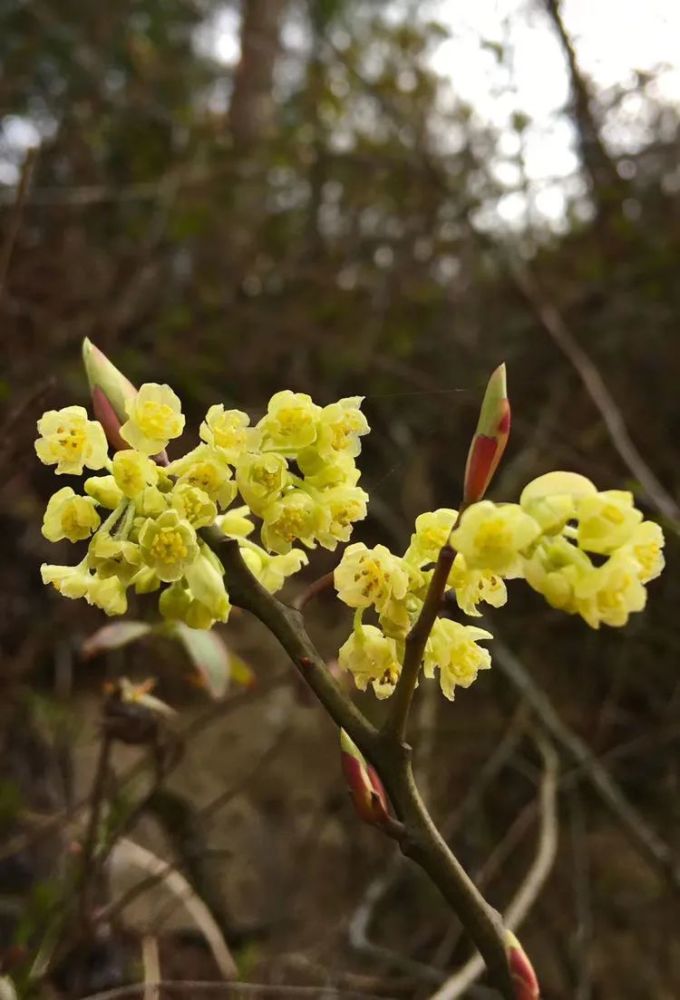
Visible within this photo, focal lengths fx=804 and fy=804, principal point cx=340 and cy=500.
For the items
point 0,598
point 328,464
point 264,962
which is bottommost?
point 264,962

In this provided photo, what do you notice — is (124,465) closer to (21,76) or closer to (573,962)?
(573,962)

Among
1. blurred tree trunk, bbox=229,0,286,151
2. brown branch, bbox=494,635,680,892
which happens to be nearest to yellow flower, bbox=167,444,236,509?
brown branch, bbox=494,635,680,892

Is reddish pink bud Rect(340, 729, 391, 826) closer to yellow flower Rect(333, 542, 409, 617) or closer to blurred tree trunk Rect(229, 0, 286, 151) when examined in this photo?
yellow flower Rect(333, 542, 409, 617)

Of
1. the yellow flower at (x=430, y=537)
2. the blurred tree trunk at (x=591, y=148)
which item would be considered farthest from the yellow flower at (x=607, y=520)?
the blurred tree trunk at (x=591, y=148)

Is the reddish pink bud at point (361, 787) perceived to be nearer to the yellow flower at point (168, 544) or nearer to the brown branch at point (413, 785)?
the brown branch at point (413, 785)

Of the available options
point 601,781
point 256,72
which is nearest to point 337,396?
point 601,781

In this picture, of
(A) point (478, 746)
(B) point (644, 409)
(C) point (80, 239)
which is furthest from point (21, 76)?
(A) point (478, 746)
